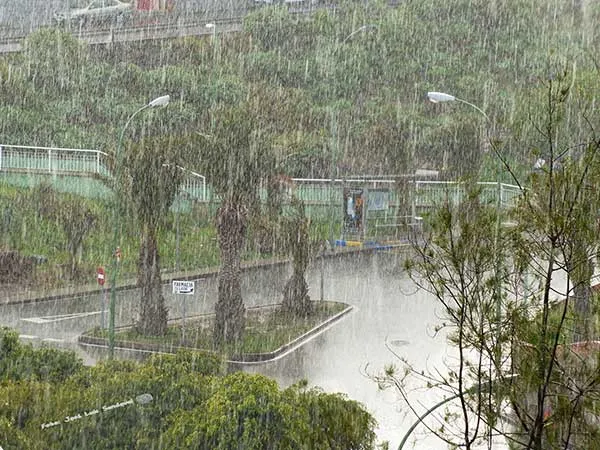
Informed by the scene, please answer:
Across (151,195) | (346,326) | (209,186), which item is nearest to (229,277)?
(151,195)

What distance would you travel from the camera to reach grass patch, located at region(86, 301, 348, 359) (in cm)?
1788

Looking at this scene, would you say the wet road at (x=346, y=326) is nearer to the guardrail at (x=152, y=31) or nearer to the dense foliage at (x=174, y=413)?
the dense foliage at (x=174, y=413)

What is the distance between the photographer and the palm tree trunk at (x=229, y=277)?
17766 millimetres

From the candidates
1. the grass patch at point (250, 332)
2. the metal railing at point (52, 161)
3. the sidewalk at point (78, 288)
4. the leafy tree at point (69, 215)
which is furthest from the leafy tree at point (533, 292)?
the metal railing at point (52, 161)

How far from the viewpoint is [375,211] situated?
104 ft

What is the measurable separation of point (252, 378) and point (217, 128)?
9090mm

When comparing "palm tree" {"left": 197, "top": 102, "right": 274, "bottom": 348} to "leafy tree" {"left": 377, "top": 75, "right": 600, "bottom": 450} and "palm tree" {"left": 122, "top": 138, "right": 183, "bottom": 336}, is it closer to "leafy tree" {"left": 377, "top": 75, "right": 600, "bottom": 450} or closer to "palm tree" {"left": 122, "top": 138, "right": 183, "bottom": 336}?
"palm tree" {"left": 122, "top": 138, "right": 183, "bottom": 336}

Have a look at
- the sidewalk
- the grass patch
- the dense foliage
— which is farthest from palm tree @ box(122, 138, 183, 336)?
the dense foliage

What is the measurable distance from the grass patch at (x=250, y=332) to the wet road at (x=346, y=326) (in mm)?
491

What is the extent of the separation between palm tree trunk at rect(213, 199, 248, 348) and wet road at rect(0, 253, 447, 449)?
1221mm

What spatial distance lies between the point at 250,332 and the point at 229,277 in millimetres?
1750

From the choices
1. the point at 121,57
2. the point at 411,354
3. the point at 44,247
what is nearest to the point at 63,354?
the point at 411,354

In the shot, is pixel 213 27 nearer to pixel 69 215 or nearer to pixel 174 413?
pixel 69 215

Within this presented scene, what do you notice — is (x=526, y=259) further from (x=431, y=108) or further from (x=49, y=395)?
(x=431, y=108)
